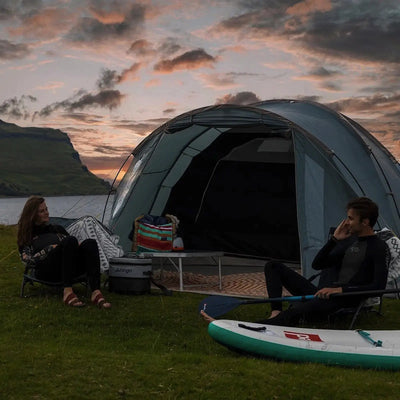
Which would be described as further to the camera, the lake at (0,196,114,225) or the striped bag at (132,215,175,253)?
the lake at (0,196,114,225)

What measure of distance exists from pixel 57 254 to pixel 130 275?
1.17 metres

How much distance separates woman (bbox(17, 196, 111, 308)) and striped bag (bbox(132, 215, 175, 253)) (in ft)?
6.23

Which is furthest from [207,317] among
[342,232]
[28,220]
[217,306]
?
[28,220]

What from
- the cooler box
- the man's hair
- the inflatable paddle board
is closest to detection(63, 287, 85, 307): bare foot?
the cooler box

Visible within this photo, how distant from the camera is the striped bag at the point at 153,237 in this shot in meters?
8.84

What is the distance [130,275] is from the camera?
7.59 metres

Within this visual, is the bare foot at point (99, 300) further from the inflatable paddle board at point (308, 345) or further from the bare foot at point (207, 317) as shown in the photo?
the inflatable paddle board at point (308, 345)

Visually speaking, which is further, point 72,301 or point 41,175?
point 41,175

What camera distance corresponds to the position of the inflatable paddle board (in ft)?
14.8

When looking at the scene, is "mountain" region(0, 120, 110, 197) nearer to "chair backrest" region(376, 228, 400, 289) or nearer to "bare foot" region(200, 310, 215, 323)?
"chair backrest" region(376, 228, 400, 289)

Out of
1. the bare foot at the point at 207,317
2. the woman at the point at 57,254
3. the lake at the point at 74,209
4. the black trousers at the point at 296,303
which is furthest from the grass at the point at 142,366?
the lake at the point at 74,209

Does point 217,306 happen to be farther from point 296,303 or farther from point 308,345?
point 308,345

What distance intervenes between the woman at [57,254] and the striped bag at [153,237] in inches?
74.8

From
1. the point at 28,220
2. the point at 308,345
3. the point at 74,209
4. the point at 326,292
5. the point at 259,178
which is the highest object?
the point at 259,178
